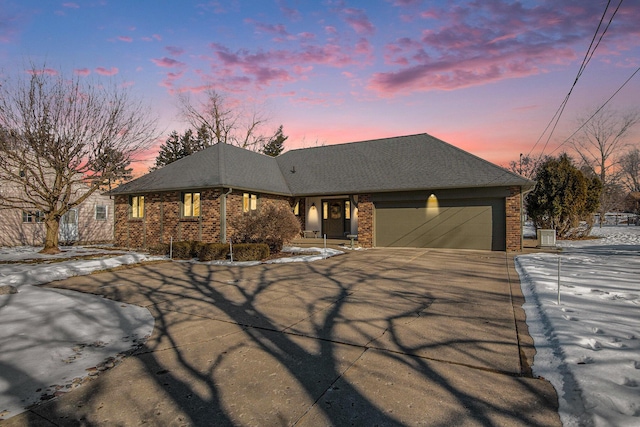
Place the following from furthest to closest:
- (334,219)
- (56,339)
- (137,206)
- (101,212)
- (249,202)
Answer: (101,212) < (334,219) < (137,206) < (249,202) < (56,339)

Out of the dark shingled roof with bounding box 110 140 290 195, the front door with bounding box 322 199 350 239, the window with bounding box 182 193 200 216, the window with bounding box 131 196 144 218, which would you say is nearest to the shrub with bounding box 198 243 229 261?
the dark shingled roof with bounding box 110 140 290 195

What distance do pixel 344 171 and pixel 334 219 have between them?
124 inches

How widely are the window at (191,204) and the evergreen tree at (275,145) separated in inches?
908

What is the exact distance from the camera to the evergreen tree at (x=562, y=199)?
19.5 m

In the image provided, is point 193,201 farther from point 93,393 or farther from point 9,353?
point 93,393

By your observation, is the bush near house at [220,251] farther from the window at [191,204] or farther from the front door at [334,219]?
the front door at [334,219]

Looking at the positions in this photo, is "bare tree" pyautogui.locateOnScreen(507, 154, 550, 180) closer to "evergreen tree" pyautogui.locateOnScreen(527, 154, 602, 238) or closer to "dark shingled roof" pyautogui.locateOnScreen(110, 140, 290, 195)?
"evergreen tree" pyautogui.locateOnScreen(527, 154, 602, 238)

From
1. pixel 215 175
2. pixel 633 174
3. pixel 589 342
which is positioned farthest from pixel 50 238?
pixel 633 174

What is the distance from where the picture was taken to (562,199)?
64.1 ft

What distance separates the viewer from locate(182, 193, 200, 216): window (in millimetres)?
16281

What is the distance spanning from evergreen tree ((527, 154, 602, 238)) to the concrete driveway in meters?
15.4

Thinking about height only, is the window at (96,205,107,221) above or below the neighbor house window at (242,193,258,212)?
below

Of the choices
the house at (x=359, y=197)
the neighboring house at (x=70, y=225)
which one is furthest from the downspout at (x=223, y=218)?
the neighboring house at (x=70, y=225)

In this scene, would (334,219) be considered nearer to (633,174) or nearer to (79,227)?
(79,227)
